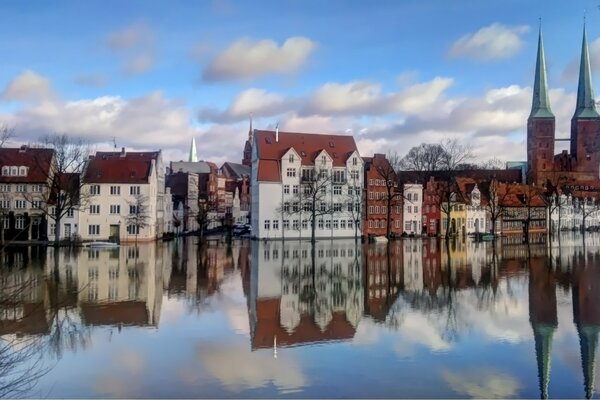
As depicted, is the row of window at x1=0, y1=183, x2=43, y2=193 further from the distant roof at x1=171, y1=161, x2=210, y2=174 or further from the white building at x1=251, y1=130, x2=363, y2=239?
the distant roof at x1=171, y1=161, x2=210, y2=174

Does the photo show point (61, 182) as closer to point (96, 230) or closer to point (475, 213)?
point (96, 230)

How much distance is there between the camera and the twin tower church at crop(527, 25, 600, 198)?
124 meters

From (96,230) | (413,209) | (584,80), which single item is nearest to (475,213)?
(413,209)

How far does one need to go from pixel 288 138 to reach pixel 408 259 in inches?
1377

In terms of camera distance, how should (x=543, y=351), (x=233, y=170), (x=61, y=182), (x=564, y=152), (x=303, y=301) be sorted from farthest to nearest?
(x=233, y=170)
(x=564, y=152)
(x=61, y=182)
(x=303, y=301)
(x=543, y=351)

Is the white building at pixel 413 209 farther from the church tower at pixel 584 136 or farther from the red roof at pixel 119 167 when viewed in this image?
the church tower at pixel 584 136

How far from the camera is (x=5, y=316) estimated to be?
19531mm

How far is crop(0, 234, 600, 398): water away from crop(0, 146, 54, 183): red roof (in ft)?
106

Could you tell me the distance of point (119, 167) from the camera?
219 ft

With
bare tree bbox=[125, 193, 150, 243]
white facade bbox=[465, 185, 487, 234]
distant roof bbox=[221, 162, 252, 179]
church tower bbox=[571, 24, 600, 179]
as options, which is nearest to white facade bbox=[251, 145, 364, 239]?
bare tree bbox=[125, 193, 150, 243]

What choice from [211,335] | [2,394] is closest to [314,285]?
[211,335]

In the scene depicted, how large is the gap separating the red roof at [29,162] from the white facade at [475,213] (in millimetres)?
55293

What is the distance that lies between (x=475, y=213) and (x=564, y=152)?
195 ft

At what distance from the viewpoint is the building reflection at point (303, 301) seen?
17672mm
